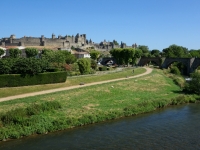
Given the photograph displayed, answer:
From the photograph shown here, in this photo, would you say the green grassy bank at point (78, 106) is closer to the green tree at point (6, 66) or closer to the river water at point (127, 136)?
the river water at point (127, 136)

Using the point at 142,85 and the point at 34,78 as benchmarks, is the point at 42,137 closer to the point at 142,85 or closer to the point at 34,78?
the point at 34,78

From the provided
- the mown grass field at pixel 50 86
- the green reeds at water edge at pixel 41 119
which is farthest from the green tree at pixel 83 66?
the green reeds at water edge at pixel 41 119

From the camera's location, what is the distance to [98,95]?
35938 millimetres

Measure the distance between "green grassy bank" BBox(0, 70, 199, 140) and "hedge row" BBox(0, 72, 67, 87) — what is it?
14.5 feet

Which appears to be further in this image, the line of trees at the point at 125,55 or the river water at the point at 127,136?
the line of trees at the point at 125,55

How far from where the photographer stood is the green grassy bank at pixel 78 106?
2333cm

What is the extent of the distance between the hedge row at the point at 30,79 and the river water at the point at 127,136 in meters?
13.7

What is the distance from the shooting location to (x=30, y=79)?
35.9 m

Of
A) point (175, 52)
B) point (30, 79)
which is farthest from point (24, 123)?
point (175, 52)

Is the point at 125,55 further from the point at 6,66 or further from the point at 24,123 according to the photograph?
the point at 24,123

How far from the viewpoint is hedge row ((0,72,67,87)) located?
33.8m

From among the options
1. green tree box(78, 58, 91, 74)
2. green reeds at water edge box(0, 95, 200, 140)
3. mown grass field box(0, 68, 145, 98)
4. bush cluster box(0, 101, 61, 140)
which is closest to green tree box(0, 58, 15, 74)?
mown grass field box(0, 68, 145, 98)

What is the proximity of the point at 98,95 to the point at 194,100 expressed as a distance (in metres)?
13.9

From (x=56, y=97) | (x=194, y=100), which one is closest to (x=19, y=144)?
(x=56, y=97)
